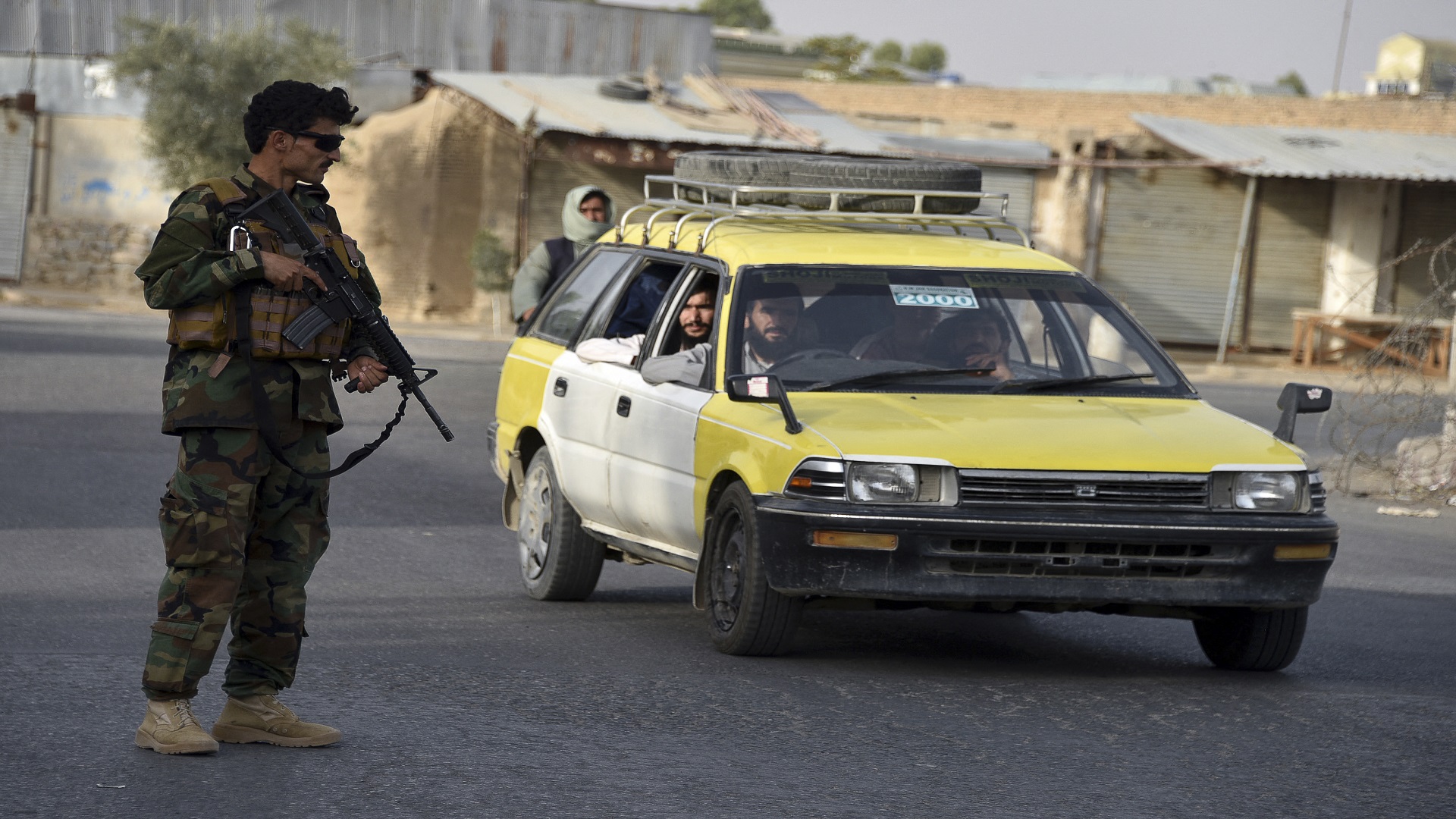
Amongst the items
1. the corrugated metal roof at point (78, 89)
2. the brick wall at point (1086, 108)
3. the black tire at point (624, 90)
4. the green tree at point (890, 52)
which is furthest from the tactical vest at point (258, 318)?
the green tree at point (890, 52)

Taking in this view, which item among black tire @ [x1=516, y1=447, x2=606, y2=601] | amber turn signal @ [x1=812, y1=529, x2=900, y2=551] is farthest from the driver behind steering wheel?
black tire @ [x1=516, y1=447, x2=606, y2=601]

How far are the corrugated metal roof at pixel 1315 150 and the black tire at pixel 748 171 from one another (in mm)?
20303

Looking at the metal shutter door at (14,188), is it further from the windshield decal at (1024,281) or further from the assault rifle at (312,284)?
the assault rifle at (312,284)

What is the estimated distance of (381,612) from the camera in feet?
24.7

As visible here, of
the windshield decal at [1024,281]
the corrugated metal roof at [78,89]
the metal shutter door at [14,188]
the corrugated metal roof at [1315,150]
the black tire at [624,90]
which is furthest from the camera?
the corrugated metal roof at [78,89]

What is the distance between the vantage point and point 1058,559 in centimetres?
621

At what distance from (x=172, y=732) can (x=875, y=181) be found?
15.3ft

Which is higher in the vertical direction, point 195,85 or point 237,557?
point 237,557

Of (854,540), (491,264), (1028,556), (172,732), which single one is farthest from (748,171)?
(491,264)

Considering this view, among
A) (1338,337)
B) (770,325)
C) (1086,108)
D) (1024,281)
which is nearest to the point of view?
(770,325)

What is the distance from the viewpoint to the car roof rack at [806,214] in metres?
7.92

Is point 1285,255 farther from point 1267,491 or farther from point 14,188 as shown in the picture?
point 1267,491

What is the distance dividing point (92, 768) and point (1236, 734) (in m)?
3.26

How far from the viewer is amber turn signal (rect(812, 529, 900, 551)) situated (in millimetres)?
6148
